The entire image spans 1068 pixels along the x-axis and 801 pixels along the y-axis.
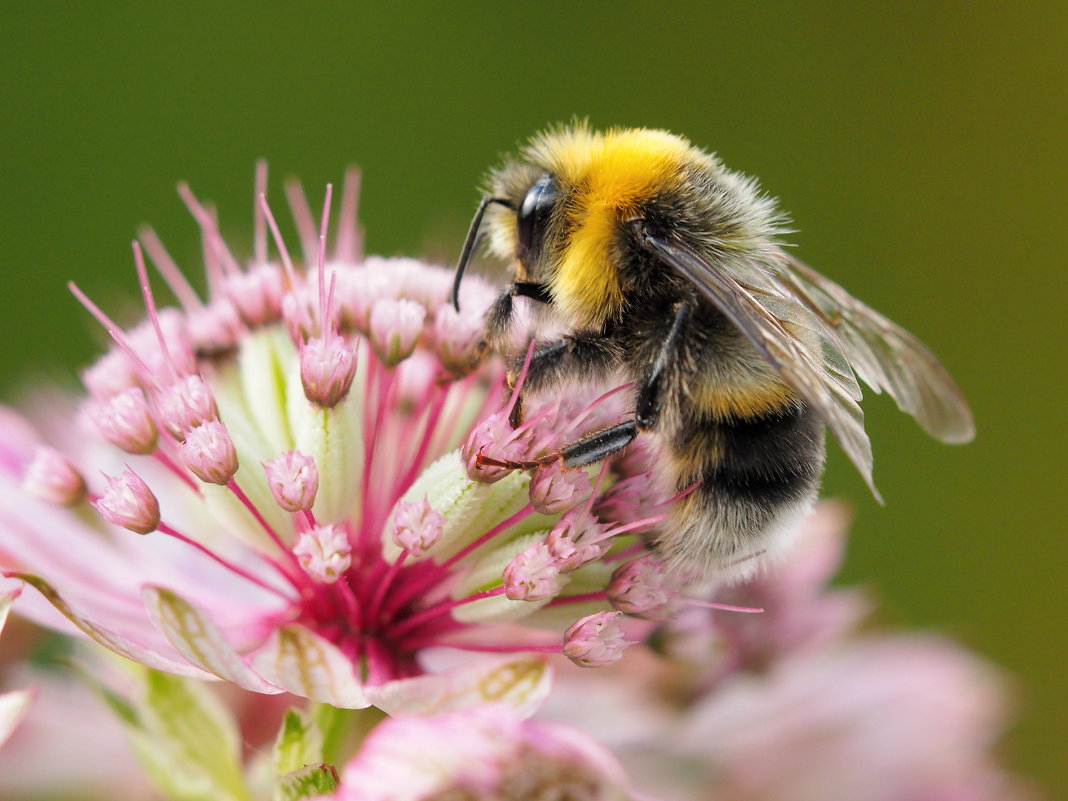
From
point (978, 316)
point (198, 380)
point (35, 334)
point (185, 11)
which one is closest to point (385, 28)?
point (185, 11)

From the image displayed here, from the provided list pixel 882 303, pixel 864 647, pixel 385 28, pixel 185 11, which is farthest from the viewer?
pixel 882 303

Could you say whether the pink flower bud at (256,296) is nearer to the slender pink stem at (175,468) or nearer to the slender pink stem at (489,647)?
the slender pink stem at (175,468)

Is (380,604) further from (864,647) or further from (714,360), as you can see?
(864,647)

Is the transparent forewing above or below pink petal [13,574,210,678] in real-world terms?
above

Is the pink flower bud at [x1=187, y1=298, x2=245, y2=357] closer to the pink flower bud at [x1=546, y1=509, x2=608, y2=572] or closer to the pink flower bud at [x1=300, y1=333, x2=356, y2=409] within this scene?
the pink flower bud at [x1=300, y1=333, x2=356, y2=409]

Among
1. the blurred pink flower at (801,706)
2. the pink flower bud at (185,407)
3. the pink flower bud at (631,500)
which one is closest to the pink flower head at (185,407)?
the pink flower bud at (185,407)

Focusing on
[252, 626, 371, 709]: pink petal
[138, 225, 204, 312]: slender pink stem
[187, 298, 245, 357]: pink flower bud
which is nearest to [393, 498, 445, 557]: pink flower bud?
[252, 626, 371, 709]: pink petal
